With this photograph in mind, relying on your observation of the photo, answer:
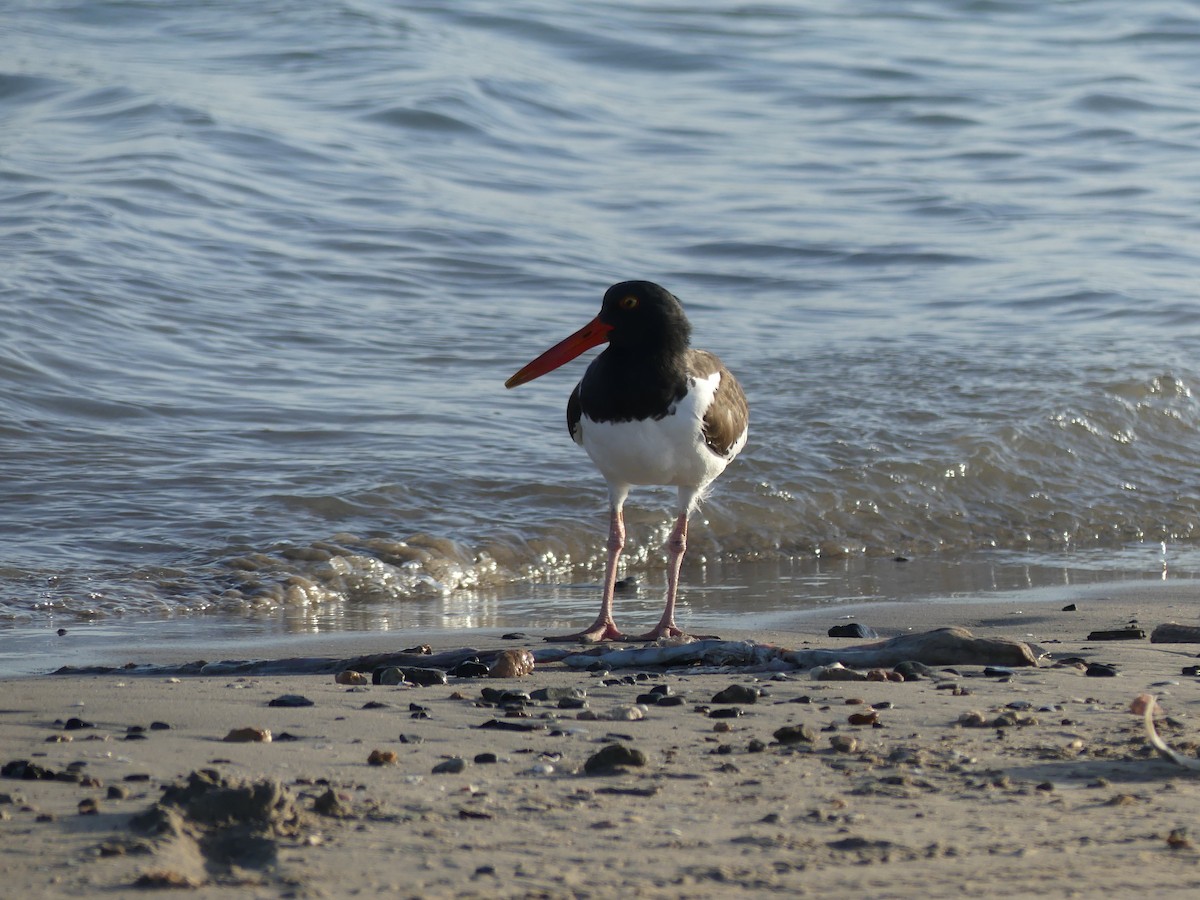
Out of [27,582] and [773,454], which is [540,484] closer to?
[773,454]

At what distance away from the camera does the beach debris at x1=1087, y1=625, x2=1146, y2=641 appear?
18.0 feet

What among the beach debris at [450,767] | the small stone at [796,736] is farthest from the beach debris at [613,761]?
the small stone at [796,736]

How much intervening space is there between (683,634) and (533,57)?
48.6ft

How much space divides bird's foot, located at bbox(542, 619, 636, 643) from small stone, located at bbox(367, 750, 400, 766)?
7.62ft

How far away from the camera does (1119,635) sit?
18.0 feet

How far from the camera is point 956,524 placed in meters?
8.91

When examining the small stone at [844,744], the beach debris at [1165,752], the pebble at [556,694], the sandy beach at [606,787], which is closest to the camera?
the sandy beach at [606,787]

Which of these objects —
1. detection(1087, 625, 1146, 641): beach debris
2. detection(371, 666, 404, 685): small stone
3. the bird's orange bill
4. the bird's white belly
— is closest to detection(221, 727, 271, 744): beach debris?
detection(371, 666, 404, 685): small stone

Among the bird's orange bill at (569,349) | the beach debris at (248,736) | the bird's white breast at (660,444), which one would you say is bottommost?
the beach debris at (248,736)

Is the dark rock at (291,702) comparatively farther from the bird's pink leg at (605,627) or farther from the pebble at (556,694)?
the bird's pink leg at (605,627)

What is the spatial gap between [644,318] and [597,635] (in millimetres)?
1224

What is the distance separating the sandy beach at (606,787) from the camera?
276 cm

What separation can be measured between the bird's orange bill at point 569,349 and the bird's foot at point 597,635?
1.06 m

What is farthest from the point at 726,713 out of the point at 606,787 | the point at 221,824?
the point at 221,824
